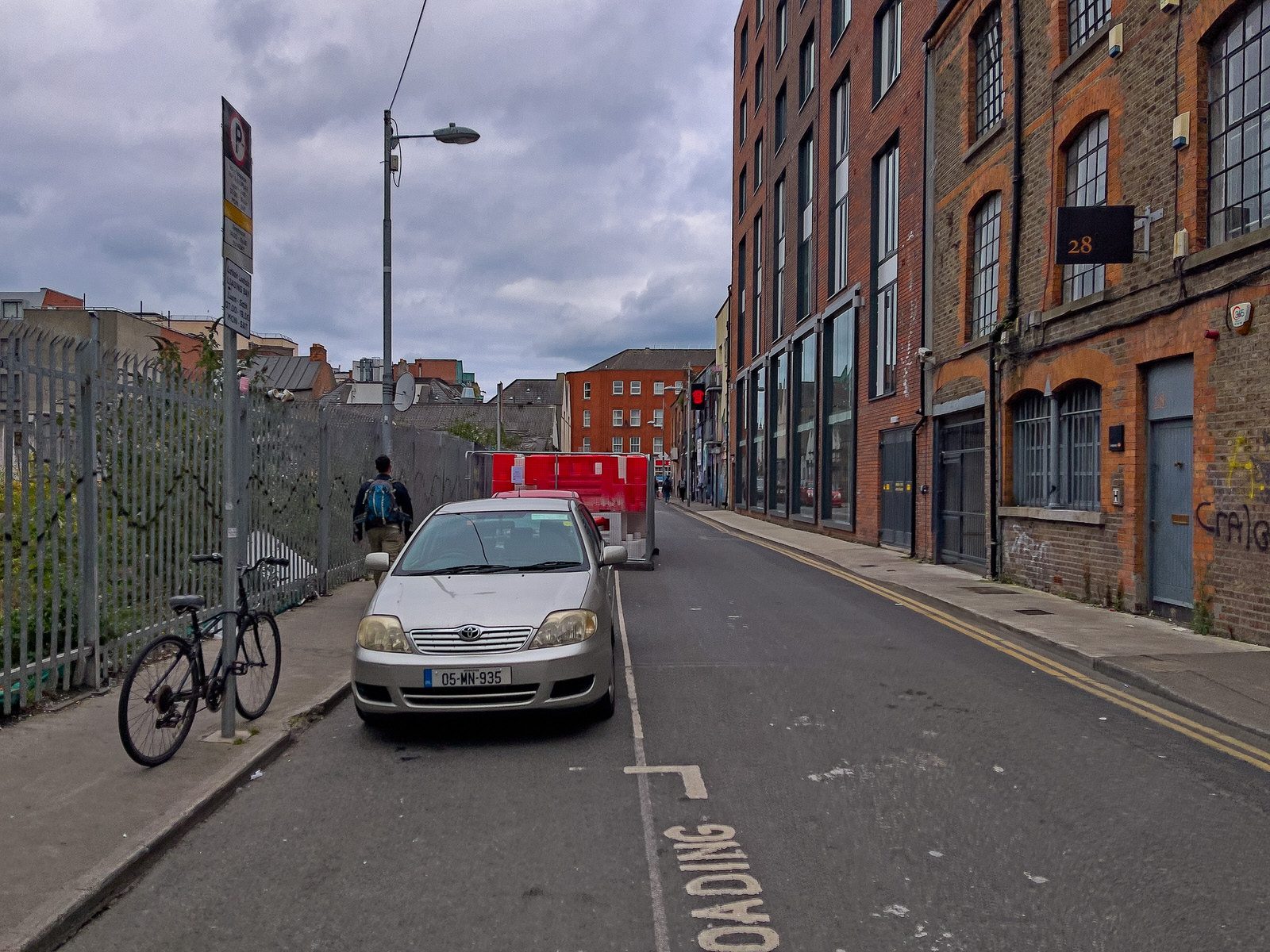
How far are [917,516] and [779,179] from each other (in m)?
20.5

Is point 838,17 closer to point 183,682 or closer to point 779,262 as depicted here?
point 779,262

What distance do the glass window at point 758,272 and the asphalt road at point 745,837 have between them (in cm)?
3440

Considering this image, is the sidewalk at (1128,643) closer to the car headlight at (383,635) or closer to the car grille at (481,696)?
the car grille at (481,696)

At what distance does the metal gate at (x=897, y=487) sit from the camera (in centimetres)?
2094

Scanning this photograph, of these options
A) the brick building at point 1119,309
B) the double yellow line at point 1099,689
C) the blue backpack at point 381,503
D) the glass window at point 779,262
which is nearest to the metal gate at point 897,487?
the brick building at point 1119,309

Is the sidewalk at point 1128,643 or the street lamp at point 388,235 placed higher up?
the street lamp at point 388,235

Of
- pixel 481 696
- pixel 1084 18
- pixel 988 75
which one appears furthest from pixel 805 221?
pixel 481 696

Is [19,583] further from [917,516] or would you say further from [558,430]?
[558,430]

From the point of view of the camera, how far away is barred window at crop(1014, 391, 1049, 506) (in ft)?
47.5

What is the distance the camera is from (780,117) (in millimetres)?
37969

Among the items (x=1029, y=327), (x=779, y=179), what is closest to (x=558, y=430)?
(x=779, y=179)

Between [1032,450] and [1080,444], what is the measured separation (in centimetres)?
147

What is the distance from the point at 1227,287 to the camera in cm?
991

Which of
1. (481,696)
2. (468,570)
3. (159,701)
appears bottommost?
(481,696)
